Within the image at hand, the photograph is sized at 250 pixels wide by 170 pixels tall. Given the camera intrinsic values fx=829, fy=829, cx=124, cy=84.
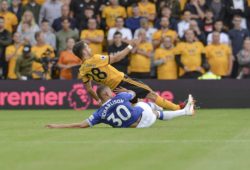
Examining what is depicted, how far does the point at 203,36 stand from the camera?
85.9 feet

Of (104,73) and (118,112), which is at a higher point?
(104,73)

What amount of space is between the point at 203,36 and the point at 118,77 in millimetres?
8704

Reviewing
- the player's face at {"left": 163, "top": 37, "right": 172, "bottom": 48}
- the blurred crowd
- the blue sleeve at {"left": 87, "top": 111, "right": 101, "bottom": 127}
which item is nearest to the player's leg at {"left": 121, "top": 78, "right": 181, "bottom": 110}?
the blue sleeve at {"left": 87, "top": 111, "right": 101, "bottom": 127}

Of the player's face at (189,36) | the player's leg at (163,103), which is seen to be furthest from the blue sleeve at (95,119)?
the player's face at (189,36)

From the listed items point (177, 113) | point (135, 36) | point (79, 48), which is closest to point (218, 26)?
point (135, 36)

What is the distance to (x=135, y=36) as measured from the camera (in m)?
26.0

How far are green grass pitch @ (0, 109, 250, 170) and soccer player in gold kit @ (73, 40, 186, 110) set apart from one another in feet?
2.98

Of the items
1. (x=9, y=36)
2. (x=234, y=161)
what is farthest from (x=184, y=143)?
(x=9, y=36)

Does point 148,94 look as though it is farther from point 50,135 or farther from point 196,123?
point 50,135

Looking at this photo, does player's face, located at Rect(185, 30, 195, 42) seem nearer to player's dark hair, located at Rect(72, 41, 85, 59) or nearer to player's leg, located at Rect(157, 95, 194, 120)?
player's leg, located at Rect(157, 95, 194, 120)

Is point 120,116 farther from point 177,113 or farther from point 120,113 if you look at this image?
point 177,113

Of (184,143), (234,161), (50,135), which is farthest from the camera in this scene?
(50,135)

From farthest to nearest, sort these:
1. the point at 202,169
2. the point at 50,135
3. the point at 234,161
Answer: the point at 50,135 < the point at 234,161 < the point at 202,169

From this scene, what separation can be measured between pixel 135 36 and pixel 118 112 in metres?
11.0
